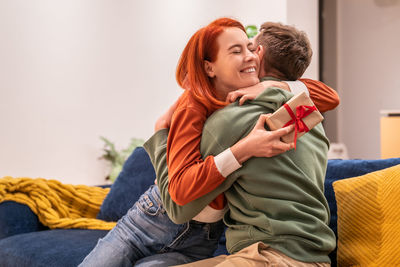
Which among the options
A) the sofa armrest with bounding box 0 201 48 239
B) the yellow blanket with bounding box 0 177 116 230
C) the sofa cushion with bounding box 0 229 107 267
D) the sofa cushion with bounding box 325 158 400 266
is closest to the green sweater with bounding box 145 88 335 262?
the sofa cushion with bounding box 325 158 400 266

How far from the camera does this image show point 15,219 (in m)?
2.27

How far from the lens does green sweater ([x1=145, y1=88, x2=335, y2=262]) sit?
1065mm

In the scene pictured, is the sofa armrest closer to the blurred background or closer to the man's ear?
the blurred background

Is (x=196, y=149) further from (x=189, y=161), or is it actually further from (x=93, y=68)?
(x=93, y=68)

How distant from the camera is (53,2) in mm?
3740

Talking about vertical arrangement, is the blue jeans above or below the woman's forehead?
below

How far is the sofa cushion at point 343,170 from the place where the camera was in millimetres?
1557

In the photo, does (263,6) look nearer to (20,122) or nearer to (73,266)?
(20,122)

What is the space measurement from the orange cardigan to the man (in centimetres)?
3

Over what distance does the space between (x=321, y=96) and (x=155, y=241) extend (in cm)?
66

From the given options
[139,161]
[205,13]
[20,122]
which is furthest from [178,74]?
[205,13]

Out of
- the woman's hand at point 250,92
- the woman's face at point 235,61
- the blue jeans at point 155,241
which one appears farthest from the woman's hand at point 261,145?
the blue jeans at point 155,241

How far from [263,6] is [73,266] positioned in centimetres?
376

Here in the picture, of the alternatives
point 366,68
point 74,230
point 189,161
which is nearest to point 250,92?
point 189,161
